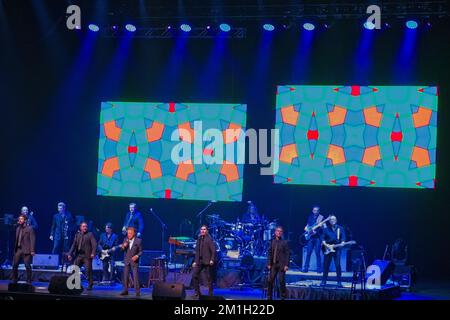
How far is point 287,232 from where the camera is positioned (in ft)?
65.7

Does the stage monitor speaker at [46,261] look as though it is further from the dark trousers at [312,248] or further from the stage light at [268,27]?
the stage light at [268,27]

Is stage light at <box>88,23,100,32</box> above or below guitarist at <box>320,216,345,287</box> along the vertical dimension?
above

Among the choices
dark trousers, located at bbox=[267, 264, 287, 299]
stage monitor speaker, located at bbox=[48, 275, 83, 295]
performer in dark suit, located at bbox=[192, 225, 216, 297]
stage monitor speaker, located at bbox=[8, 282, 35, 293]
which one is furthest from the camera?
performer in dark suit, located at bbox=[192, 225, 216, 297]

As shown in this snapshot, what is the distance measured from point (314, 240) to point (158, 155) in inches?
195

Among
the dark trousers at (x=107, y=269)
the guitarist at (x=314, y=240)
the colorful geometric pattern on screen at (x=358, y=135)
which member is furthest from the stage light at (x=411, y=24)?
the dark trousers at (x=107, y=269)

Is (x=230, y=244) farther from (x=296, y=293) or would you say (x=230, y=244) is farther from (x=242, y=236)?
(x=296, y=293)

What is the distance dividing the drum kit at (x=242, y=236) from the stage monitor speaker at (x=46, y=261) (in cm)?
394

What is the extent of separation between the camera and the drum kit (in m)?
18.4

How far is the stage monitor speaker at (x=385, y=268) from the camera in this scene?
16688 millimetres

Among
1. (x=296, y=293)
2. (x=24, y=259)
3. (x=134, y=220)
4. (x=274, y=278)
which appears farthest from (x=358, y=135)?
(x=24, y=259)

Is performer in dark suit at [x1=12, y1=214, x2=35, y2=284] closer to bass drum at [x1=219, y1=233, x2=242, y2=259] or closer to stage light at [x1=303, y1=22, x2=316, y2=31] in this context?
bass drum at [x1=219, y1=233, x2=242, y2=259]

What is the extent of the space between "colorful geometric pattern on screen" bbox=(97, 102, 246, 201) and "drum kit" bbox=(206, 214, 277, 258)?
168cm

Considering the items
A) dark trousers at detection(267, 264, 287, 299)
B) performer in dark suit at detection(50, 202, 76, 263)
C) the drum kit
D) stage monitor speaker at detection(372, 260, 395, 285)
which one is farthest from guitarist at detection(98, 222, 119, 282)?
stage monitor speaker at detection(372, 260, 395, 285)

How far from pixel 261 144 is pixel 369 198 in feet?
10.3
